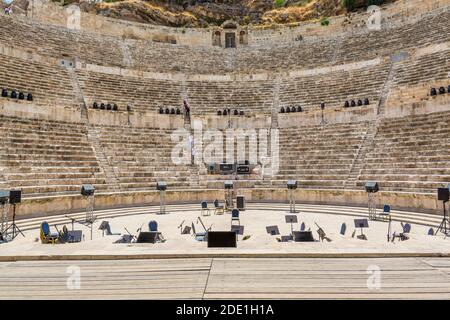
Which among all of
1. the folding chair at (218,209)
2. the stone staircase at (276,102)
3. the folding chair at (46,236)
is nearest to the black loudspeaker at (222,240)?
the folding chair at (46,236)

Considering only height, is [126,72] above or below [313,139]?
above

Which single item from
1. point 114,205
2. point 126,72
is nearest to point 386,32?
point 126,72

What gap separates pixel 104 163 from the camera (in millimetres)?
21797

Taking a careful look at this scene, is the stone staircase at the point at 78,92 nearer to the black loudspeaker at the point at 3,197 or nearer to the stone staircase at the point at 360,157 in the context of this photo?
the black loudspeaker at the point at 3,197

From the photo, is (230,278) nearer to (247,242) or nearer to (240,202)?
(247,242)

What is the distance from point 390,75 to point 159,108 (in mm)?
21620

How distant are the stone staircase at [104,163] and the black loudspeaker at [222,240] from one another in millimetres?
13197

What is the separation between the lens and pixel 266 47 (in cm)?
4262

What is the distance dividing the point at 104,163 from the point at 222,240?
50.1 ft

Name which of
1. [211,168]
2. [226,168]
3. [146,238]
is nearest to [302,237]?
[146,238]

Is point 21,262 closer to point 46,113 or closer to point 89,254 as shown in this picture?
point 89,254

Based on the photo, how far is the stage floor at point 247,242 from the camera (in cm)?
863

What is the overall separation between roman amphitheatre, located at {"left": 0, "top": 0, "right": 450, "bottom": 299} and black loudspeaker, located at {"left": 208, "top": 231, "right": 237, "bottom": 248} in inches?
2.5

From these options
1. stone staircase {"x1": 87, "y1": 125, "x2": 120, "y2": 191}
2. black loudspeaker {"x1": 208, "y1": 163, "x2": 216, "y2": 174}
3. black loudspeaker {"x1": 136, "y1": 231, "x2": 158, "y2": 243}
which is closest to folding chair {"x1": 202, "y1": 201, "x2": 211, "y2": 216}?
black loudspeaker {"x1": 208, "y1": 163, "x2": 216, "y2": 174}
